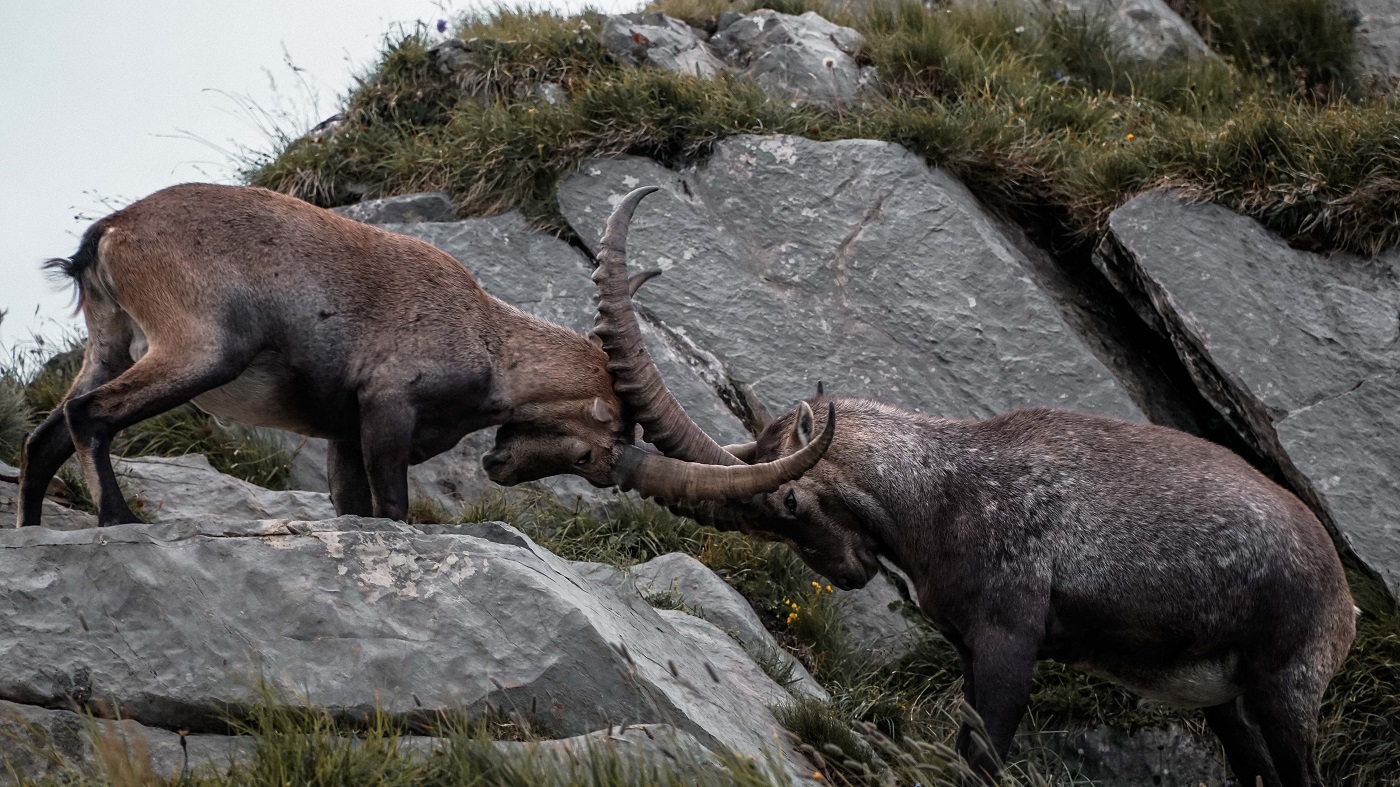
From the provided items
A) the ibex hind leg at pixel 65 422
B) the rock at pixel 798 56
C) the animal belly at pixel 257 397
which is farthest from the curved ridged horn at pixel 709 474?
the rock at pixel 798 56

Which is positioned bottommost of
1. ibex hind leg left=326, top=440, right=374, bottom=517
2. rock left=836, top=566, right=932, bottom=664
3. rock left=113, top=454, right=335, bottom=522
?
rock left=836, top=566, right=932, bottom=664

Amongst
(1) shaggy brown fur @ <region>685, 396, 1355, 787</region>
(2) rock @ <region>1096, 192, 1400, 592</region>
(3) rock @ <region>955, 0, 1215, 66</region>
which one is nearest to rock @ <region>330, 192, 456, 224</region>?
(1) shaggy brown fur @ <region>685, 396, 1355, 787</region>

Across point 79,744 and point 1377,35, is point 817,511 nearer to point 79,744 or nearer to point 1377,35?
point 79,744

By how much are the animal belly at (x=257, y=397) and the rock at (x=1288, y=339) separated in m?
5.86

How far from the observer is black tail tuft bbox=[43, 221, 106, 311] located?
613cm

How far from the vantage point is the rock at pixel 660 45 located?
→ 38.1ft

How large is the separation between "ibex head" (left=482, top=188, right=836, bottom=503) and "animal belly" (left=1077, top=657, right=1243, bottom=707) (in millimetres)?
2005

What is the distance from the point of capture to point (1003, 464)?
665cm

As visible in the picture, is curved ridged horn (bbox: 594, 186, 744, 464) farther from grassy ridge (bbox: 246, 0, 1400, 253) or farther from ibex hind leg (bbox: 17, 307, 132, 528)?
grassy ridge (bbox: 246, 0, 1400, 253)

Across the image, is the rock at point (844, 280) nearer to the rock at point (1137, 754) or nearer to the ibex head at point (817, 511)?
the rock at point (1137, 754)

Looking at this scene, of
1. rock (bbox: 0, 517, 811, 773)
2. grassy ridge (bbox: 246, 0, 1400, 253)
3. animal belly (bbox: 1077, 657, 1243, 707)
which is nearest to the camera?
rock (bbox: 0, 517, 811, 773)

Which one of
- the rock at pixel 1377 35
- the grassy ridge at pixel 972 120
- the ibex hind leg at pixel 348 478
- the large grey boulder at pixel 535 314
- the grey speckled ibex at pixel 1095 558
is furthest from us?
the rock at pixel 1377 35

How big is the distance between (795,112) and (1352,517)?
508cm

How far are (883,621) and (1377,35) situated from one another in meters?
7.95
